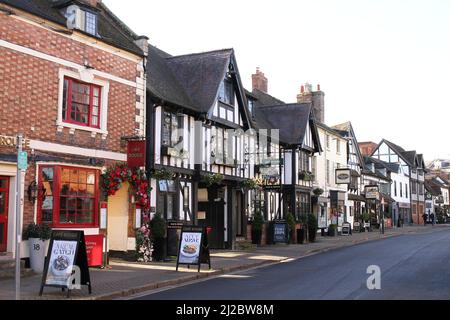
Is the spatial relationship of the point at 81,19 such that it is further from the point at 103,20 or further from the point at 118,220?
the point at 118,220

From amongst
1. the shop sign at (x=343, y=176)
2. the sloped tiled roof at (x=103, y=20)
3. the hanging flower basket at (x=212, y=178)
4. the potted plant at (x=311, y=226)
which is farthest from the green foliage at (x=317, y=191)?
the sloped tiled roof at (x=103, y=20)

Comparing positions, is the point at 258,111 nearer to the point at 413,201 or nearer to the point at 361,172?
the point at 361,172

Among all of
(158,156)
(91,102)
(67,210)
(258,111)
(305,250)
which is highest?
(258,111)

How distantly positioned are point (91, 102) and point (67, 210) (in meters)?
3.33

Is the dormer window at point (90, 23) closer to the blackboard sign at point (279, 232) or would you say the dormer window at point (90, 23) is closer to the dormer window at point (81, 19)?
the dormer window at point (81, 19)

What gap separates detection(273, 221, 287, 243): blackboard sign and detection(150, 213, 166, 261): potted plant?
33.2ft

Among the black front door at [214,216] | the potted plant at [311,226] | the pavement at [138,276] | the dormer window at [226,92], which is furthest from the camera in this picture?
the potted plant at [311,226]

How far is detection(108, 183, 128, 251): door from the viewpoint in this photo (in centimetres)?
1748

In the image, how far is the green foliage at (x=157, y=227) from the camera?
1788cm

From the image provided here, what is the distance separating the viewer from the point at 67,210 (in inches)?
595

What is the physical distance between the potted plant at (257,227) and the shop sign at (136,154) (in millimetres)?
10795

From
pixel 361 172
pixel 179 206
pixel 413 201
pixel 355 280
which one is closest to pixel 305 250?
pixel 179 206

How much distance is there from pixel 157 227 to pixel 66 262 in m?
7.18

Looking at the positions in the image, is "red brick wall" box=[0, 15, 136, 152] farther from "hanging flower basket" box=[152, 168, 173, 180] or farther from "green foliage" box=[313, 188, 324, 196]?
"green foliage" box=[313, 188, 324, 196]
